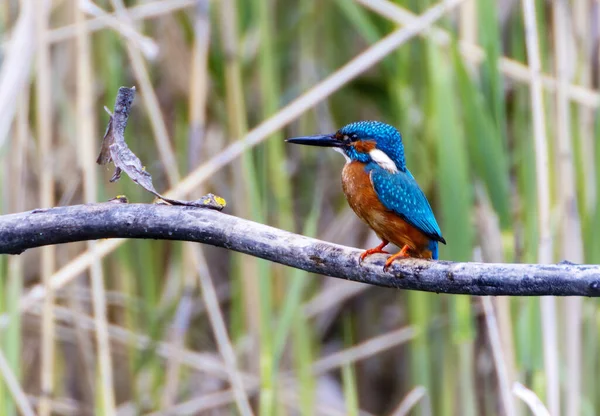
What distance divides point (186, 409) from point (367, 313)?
904 millimetres

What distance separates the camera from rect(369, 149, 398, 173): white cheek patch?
1.90 m

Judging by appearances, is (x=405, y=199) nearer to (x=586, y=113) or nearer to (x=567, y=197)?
(x=567, y=197)

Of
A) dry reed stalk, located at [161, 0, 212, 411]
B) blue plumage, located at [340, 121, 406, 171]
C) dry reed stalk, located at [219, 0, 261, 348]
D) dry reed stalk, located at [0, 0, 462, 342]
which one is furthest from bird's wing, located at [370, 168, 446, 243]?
dry reed stalk, located at [161, 0, 212, 411]

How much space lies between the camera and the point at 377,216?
1769 mm

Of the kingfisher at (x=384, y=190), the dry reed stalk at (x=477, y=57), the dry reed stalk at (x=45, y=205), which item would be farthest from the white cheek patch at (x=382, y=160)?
the dry reed stalk at (x=45, y=205)

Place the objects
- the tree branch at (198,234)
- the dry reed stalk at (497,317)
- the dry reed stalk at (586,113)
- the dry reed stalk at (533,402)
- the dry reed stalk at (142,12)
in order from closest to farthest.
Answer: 1. the tree branch at (198,234)
2. the dry reed stalk at (533,402)
3. the dry reed stalk at (497,317)
4. the dry reed stalk at (586,113)
5. the dry reed stalk at (142,12)

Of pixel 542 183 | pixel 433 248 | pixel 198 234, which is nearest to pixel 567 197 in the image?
pixel 542 183

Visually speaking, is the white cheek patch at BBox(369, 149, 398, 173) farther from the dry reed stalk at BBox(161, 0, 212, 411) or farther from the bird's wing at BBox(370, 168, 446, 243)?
the dry reed stalk at BBox(161, 0, 212, 411)

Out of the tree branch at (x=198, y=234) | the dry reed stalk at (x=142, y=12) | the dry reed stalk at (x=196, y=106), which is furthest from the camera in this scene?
the dry reed stalk at (x=142, y=12)

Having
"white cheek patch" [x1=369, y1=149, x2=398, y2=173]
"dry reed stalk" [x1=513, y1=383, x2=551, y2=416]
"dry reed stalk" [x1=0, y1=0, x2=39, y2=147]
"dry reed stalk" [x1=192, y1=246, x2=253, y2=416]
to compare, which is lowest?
"dry reed stalk" [x1=513, y1=383, x2=551, y2=416]

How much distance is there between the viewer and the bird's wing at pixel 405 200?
1.72 meters

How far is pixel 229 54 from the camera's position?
225 centimetres

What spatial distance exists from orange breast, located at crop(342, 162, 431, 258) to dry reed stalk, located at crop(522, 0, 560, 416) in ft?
0.88

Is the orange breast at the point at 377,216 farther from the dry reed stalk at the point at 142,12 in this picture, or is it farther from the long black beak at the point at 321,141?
the dry reed stalk at the point at 142,12
